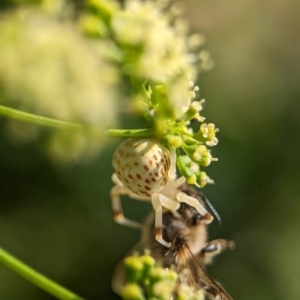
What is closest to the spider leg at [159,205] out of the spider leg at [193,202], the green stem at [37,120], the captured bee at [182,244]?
the spider leg at [193,202]

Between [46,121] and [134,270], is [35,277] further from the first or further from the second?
[46,121]

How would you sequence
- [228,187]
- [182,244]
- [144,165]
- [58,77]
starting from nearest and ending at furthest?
[144,165], [182,244], [58,77], [228,187]

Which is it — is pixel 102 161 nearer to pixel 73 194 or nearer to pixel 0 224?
pixel 73 194

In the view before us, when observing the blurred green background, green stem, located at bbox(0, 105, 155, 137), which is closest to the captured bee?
green stem, located at bbox(0, 105, 155, 137)

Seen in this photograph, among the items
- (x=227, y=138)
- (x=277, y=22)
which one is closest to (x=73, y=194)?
(x=227, y=138)

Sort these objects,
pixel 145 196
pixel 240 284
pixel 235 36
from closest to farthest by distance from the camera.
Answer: pixel 145 196 → pixel 240 284 → pixel 235 36

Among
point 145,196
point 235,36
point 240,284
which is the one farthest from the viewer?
point 235,36

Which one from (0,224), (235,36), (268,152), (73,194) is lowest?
(0,224)

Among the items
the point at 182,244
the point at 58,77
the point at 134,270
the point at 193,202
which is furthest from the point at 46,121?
the point at 58,77
